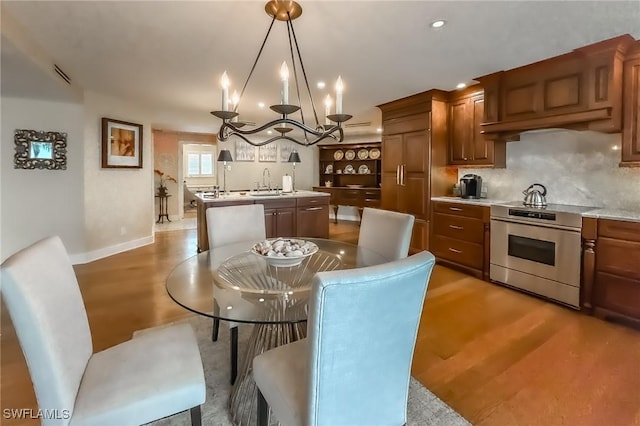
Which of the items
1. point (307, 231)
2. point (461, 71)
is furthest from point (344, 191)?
point (461, 71)

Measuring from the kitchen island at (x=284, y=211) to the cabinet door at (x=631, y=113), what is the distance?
12.6 ft

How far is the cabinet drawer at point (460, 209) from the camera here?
12.7 feet

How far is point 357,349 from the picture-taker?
1.00 m

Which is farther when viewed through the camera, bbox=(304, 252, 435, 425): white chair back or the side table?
the side table

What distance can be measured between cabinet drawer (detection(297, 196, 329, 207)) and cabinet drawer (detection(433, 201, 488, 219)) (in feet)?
6.21

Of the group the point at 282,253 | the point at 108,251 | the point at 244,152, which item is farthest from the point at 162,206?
the point at 282,253

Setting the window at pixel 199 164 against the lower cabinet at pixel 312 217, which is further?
the window at pixel 199 164

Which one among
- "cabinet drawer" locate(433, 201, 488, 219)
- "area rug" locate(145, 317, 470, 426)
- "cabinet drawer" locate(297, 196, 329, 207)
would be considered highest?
"cabinet drawer" locate(297, 196, 329, 207)

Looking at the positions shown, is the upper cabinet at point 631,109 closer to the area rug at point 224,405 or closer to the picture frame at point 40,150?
the area rug at point 224,405

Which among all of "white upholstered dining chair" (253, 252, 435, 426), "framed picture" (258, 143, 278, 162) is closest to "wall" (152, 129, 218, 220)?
"framed picture" (258, 143, 278, 162)

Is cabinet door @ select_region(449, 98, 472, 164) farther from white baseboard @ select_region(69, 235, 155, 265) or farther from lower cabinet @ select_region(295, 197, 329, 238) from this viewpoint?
white baseboard @ select_region(69, 235, 155, 265)

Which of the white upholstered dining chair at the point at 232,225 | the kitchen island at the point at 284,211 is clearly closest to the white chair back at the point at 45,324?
the white upholstered dining chair at the point at 232,225

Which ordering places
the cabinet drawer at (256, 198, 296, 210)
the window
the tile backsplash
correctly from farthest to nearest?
the window
the cabinet drawer at (256, 198, 296, 210)
the tile backsplash

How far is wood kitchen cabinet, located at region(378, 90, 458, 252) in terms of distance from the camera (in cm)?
446
